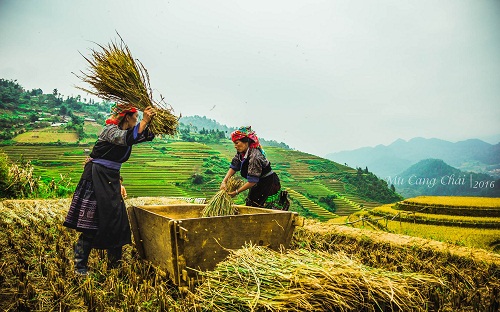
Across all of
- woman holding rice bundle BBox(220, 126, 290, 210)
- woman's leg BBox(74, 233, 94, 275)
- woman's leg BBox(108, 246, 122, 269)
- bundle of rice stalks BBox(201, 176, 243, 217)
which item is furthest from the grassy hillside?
woman's leg BBox(74, 233, 94, 275)

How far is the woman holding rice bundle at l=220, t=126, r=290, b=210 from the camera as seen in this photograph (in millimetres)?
4340

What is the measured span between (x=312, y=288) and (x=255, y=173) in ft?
8.07

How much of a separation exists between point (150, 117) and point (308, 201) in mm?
17557

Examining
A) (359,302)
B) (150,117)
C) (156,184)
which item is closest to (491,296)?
(359,302)

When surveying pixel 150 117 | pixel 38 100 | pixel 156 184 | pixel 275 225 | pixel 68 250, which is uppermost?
pixel 38 100

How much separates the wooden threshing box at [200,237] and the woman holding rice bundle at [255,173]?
104 centimetres

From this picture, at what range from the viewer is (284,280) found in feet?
6.66

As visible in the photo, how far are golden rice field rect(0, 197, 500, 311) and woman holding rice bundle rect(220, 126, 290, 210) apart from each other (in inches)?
24.3

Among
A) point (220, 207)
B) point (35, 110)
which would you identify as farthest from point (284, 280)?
point (35, 110)

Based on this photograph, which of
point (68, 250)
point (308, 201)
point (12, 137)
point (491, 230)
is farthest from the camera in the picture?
point (12, 137)

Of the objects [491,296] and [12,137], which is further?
[12,137]

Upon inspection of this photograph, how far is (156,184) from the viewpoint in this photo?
26.5 m

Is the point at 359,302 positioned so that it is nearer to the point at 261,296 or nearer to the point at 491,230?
the point at 261,296

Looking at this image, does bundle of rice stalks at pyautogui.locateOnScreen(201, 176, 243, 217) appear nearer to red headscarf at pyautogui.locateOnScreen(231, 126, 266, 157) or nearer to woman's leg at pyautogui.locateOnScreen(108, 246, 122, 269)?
red headscarf at pyautogui.locateOnScreen(231, 126, 266, 157)
